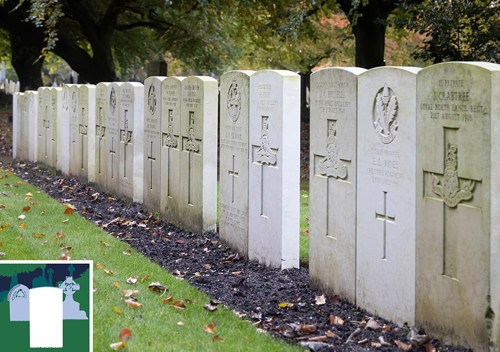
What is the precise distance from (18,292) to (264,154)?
165 inches

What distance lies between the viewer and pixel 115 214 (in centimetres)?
1135

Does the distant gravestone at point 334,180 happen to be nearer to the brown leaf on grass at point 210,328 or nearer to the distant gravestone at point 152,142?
the brown leaf on grass at point 210,328

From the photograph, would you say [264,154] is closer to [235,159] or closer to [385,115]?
[235,159]

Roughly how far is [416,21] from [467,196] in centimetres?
966

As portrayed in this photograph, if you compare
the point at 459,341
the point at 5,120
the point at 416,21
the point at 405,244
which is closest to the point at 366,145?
the point at 405,244

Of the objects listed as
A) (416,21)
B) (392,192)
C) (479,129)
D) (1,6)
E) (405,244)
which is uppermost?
(1,6)

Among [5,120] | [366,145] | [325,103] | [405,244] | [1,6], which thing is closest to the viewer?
[405,244]

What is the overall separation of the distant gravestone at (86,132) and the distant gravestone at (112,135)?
3.15ft

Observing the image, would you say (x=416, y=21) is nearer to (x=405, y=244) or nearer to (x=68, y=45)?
(x=405, y=244)

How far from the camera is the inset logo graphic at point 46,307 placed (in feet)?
14.1

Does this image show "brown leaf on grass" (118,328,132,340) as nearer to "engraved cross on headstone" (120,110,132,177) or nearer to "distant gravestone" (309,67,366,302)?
"distant gravestone" (309,67,366,302)

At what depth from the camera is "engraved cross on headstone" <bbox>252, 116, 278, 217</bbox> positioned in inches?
315

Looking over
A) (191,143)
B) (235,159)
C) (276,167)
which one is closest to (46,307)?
(276,167)

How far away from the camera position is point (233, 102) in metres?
8.90
